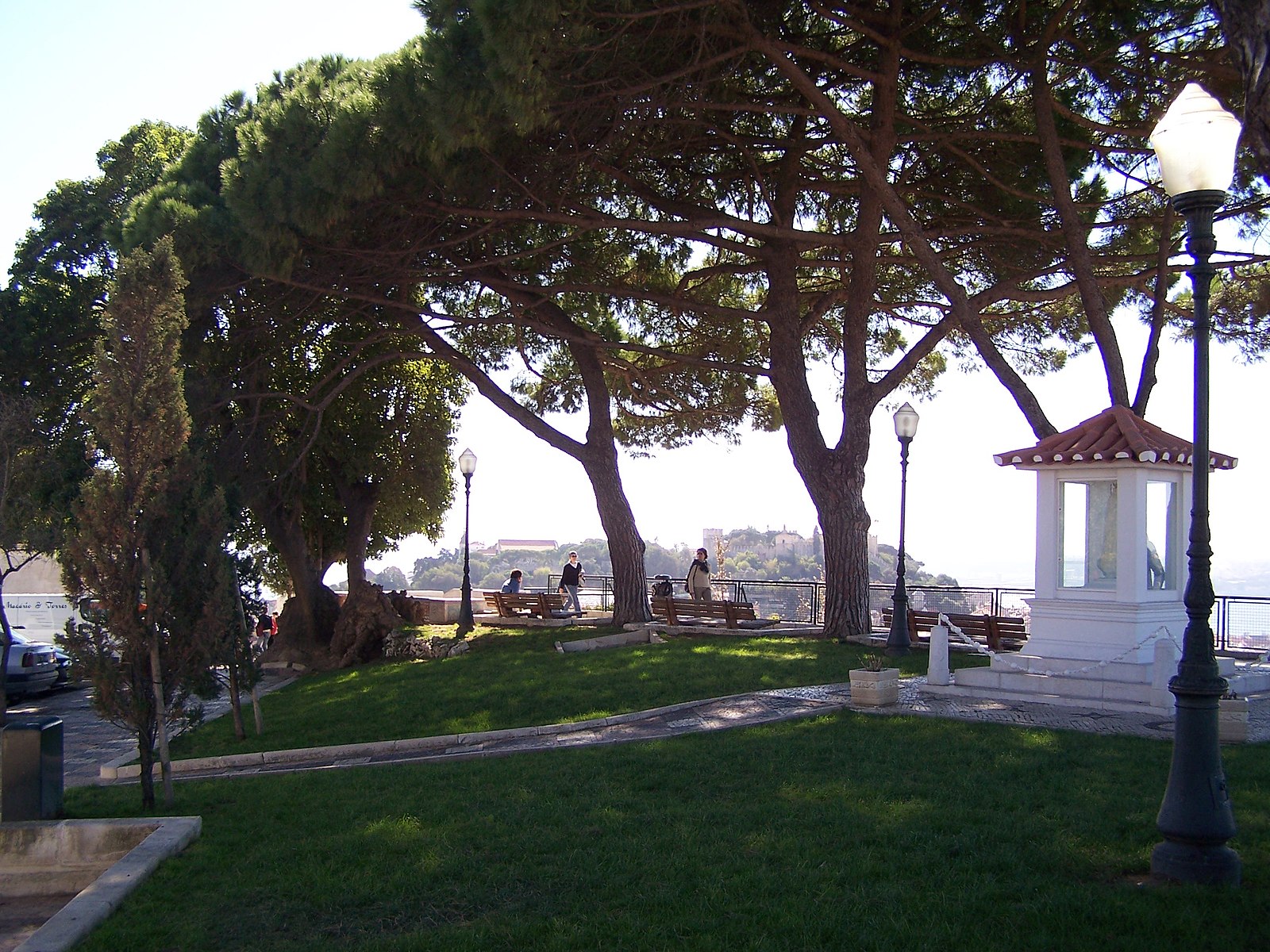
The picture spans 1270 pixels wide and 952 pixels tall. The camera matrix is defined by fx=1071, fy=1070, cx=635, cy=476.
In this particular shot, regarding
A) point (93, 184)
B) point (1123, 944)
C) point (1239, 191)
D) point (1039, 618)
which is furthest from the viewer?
point (93, 184)

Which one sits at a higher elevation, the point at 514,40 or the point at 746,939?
the point at 514,40

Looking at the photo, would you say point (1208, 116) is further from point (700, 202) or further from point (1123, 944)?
point (700, 202)

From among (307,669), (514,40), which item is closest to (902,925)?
(514,40)

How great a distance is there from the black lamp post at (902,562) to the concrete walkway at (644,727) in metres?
3.70

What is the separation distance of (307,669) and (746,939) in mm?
18947

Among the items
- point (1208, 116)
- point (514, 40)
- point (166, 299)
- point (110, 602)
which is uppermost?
point (514, 40)

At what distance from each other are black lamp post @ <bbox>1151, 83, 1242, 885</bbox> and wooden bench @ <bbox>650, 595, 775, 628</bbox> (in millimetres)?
14288

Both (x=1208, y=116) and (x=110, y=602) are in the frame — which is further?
(x=110, y=602)

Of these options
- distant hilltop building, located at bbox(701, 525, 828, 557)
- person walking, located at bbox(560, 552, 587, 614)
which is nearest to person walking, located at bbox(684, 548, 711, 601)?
person walking, located at bbox(560, 552, 587, 614)

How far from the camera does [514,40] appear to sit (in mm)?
11367

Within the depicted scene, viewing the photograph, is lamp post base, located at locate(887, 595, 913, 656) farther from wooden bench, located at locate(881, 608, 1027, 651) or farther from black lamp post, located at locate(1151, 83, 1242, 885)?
black lamp post, located at locate(1151, 83, 1242, 885)

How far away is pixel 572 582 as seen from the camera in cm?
2591

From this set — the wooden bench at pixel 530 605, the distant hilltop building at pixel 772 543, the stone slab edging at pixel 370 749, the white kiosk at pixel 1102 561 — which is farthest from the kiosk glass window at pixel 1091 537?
the distant hilltop building at pixel 772 543

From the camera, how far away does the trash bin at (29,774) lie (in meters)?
7.26
